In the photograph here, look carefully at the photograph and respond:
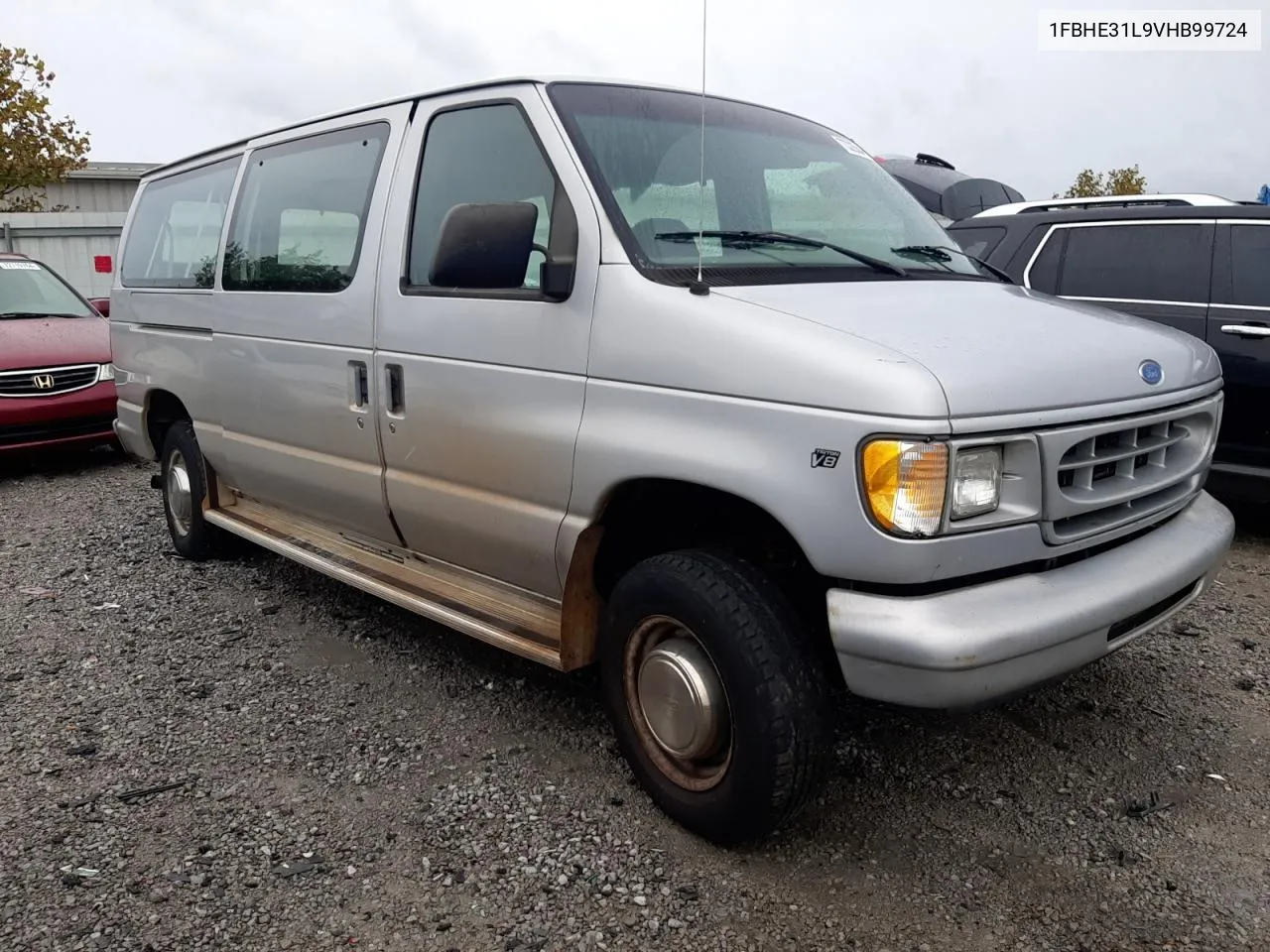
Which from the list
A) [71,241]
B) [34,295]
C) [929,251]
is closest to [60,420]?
[34,295]

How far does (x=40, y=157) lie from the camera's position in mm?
20828

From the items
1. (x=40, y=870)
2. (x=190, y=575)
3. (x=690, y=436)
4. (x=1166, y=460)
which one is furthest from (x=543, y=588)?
(x=190, y=575)

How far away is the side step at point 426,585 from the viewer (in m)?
3.12

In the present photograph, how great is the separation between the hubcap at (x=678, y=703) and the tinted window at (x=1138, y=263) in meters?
4.18

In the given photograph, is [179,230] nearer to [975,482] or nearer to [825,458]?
[825,458]

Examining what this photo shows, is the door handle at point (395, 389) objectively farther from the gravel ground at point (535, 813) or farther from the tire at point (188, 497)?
the tire at point (188, 497)

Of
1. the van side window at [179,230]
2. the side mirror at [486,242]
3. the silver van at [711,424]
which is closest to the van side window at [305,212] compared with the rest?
the silver van at [711,424]

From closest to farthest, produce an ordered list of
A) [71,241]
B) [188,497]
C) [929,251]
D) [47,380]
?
[929,251], [188,497], [47,380], [71,241]

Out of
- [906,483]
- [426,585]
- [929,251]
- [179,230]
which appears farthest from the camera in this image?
[179,230]

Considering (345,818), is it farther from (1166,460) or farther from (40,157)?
(40,157)

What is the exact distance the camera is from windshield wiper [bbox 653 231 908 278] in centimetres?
289

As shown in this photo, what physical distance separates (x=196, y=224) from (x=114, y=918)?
339cm

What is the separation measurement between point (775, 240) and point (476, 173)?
999mm

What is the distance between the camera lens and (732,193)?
123 inches
